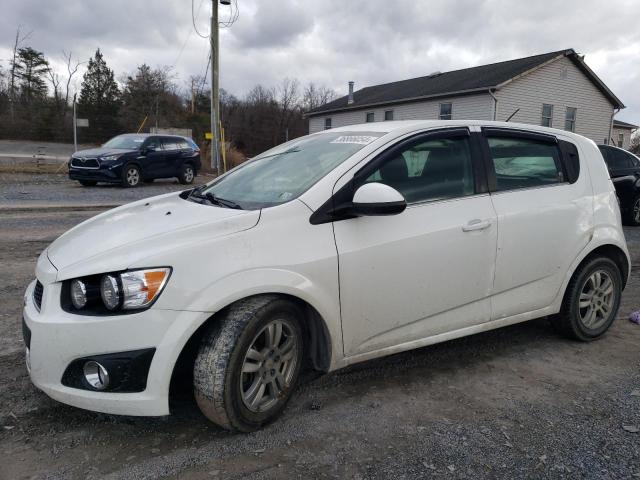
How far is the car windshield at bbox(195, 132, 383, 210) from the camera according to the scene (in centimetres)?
301

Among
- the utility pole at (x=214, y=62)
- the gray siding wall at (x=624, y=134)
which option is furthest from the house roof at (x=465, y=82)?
the utility pole at (x=214, y=62)

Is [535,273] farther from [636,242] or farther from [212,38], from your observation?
[212,38]

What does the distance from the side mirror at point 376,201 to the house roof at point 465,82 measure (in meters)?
24.2

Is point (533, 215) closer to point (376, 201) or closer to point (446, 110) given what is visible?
point (376, 201)

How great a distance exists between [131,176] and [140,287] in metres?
13.7

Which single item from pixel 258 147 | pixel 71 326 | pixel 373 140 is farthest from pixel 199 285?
pixel 258 147

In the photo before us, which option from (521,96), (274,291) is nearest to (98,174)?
(274,291)

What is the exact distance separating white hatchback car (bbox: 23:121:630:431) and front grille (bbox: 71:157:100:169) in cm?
1198

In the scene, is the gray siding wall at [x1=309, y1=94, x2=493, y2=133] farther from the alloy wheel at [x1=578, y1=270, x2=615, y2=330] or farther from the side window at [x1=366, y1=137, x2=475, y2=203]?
the side window at [x1=366, y1=137, x2=475, y2=203]

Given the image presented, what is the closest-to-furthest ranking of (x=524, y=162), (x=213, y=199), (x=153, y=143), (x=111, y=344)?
(x=111, y=344), (x=213, y=199), (x=524, y=162), (x=153, y=143)

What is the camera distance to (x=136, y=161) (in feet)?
49.5

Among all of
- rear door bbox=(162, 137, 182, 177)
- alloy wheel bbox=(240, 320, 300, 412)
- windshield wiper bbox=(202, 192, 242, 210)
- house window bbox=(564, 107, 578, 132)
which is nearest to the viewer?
alloy wheel bbox=(240, 320, 300, 412)

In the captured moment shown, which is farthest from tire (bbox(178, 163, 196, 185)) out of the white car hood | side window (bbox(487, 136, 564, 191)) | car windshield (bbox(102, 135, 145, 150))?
side window (bbox(487, 136, 564, 191))

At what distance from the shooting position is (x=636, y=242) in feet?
28.8
